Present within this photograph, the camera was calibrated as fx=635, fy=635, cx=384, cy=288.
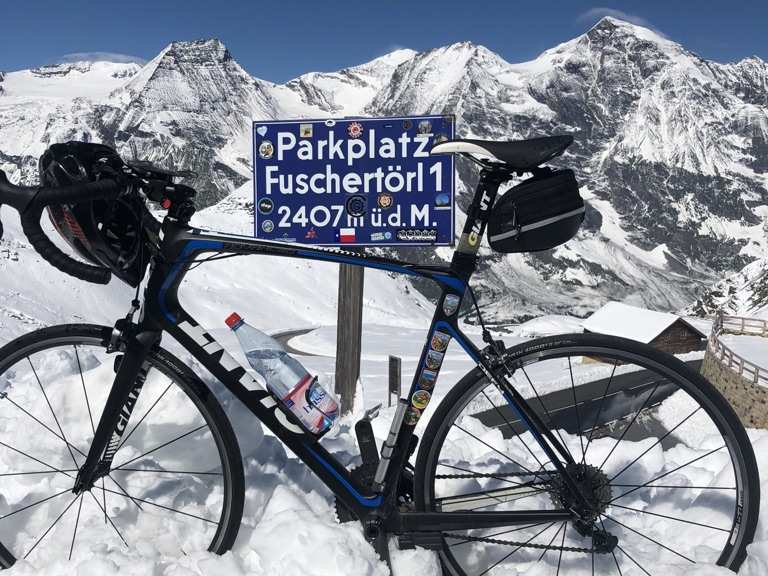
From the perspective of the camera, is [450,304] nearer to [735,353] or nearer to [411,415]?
[411,415]

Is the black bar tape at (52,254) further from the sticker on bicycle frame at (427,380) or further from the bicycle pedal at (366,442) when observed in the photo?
the sticker on bicycle frame at (427,380)

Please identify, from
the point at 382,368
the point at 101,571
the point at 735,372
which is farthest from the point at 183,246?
the point at 382,368

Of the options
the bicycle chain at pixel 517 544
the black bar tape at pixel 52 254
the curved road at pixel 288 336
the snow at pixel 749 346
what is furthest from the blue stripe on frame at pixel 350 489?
the curved road at pixel 288 336

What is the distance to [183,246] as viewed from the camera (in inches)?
107

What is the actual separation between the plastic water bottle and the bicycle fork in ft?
1.29

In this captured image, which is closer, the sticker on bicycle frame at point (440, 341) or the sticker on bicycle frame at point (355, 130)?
the sticker on bicycle frame at point (440, 341)

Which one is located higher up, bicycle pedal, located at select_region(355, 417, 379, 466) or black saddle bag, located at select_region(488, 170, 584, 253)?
black saddle bag, located at select_region(488, 170, 584, 253)

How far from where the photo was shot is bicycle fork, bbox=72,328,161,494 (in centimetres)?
277

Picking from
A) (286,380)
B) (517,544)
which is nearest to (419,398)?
(286,380)

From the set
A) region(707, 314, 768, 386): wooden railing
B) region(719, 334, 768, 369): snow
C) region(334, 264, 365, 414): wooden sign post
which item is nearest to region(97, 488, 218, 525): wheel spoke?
region(334, 264, 365, 414): wooden sign post

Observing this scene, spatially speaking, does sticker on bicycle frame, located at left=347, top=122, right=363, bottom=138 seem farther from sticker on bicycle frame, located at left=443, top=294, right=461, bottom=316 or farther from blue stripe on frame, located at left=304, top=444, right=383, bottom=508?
blue stripe on frame, located at left=304, top=444, right=383, bottom=508

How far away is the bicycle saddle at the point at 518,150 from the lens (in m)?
2.49

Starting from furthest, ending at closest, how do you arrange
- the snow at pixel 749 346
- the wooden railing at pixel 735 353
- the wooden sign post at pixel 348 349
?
the snow at pixel 749 346 < the wooden railing at pixel 735 353 < the wooden sign post at pixel 348 349

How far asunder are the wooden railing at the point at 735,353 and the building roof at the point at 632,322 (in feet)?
12.8
